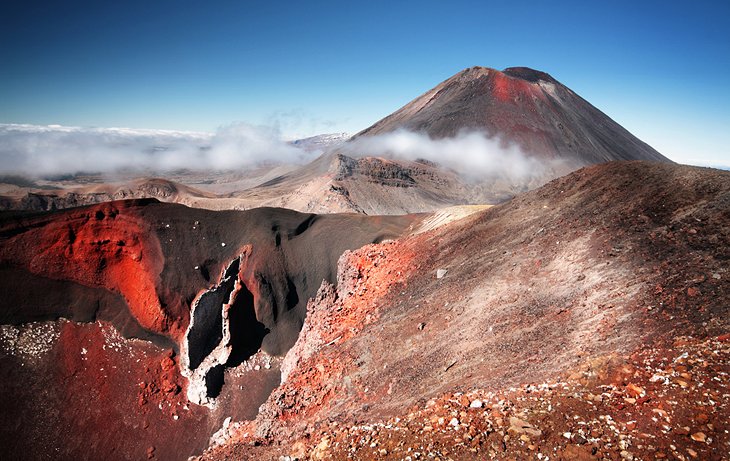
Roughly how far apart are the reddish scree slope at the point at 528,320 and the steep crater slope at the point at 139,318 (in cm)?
292

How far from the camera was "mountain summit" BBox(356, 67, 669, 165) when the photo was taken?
8750 cm

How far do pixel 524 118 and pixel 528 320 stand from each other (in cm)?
9153

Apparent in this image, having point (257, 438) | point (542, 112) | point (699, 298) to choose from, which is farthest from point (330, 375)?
point (542, 112)

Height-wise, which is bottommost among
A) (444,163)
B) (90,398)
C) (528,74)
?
(90,398)

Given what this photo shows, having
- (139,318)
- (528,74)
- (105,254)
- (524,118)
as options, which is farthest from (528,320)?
(528,74)

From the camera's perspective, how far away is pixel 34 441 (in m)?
16.6

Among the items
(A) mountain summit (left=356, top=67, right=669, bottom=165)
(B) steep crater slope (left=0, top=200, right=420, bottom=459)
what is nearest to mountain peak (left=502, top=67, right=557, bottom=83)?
(A) mountain summit (left=356, top=67, right=669, bottom=165)

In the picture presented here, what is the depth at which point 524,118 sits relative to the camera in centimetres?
9156

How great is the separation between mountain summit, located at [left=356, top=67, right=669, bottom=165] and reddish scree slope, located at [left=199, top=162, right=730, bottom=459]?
75341mm

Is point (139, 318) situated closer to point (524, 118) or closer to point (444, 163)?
point (444, 163)

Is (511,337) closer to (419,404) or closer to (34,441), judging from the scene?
(419,404)

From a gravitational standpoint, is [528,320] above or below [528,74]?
below

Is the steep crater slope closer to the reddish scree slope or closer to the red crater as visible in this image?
the red crater

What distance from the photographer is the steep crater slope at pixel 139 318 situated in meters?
17.7
